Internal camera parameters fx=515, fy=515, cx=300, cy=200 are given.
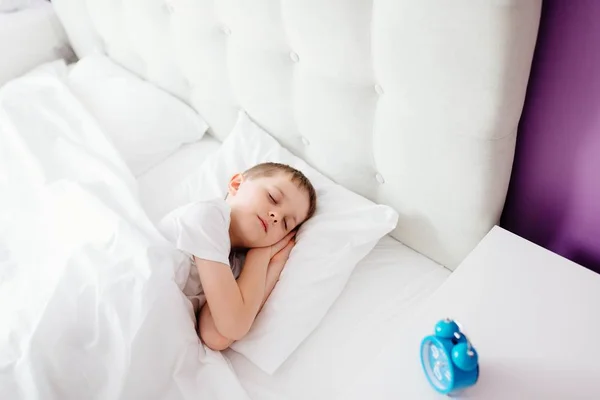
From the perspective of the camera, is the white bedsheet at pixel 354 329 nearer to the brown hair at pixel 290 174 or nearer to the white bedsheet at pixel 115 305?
the white bedsheet at pixel 115 305

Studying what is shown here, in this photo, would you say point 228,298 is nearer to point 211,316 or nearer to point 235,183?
point 211,316

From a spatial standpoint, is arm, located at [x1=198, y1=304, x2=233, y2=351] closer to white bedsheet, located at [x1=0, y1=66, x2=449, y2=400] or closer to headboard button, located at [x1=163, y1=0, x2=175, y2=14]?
white bedsheet, located at [x1=0, y1=66, x2=449, y2=400]

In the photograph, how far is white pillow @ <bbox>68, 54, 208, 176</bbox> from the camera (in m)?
1.36

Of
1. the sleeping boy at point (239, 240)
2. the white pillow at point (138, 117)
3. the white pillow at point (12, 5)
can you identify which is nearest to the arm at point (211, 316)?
the sleeping boy at point (239, 240)

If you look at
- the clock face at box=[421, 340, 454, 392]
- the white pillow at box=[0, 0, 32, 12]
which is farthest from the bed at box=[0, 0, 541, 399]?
the white pillow at box=[0, 0, 32, 12]

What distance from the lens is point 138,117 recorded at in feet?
4.54

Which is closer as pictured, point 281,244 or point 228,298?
point 228,298

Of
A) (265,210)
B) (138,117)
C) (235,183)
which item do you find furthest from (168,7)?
(265,210)

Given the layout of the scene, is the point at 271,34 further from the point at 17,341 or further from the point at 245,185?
the point at 17,341

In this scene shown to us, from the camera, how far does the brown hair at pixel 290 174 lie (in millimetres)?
1085

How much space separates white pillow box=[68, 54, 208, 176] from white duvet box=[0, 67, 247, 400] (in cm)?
22

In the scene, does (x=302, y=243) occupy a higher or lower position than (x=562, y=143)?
lower

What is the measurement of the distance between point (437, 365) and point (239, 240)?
0.51 m

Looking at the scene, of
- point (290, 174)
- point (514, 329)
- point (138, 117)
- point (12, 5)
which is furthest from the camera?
point (12, 5)
